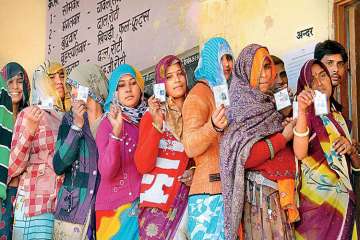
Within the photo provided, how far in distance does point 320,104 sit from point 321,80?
39cm

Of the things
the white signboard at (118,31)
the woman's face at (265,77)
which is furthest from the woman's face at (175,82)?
the white signboard at (118,31)

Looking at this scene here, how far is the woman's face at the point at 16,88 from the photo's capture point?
4.86 m

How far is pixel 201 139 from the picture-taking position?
370 cm

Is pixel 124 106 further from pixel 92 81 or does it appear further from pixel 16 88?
pixel 16 88

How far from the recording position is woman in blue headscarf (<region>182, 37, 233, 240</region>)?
3.69 metres

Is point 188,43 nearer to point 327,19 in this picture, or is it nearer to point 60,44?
point 327,19

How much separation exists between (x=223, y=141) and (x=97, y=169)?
1.09 meters

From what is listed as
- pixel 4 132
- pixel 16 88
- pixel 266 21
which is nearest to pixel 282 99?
pixel 266 21

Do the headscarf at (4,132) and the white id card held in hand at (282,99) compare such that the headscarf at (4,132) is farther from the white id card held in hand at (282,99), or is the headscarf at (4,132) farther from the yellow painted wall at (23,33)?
the yellow painted wall at (23,33)

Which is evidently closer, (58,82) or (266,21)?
(266,21)

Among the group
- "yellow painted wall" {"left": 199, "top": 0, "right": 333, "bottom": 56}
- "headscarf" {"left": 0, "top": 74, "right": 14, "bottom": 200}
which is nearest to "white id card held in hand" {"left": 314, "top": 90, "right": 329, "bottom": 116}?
"yellow painted wall" {"left": 199, "top": 0, "right": 333, "bottom": 56}

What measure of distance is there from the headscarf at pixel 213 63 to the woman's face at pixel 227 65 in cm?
2

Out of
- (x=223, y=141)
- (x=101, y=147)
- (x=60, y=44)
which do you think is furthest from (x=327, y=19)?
(x=60, y=44)

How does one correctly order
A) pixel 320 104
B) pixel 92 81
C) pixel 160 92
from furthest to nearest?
pixel 92 81 → pixel 160 92 → pixel 320 104
